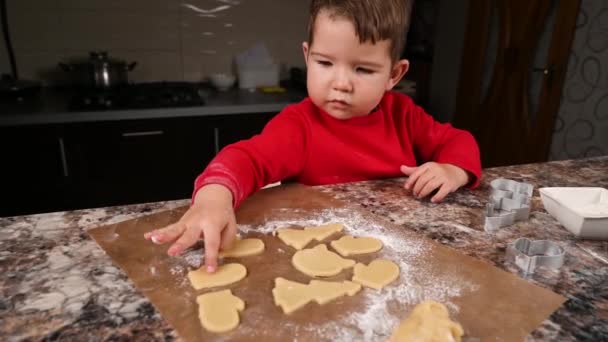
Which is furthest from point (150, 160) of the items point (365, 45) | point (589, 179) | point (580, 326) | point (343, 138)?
point (580, 326)

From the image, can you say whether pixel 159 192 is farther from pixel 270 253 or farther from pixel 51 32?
pixel 270 253

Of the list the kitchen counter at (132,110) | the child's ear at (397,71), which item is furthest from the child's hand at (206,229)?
the kitchen counter at (132,110)

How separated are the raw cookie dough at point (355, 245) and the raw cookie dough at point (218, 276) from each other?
16cm

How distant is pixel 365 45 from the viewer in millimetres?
900

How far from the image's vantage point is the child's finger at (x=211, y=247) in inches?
24.2

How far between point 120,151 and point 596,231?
1.78 metres

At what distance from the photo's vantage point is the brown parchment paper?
51 cm

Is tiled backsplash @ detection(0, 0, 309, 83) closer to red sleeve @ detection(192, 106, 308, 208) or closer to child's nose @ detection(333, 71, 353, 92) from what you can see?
red sleeve @ detection(192, 106, 308, 208)

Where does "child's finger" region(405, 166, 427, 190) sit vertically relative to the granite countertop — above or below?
above

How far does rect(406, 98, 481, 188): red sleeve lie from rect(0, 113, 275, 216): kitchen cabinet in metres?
1.05

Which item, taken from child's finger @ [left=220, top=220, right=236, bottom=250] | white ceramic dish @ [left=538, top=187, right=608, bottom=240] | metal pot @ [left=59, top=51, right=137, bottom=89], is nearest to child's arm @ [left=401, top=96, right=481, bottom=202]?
white ceramic dish @ [left=538, top=187, right=608, bottom=240]

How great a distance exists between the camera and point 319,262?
0.66 meters

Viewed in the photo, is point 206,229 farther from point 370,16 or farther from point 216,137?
point 216,137

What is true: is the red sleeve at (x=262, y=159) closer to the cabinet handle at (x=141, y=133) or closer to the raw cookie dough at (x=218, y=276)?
the raw cookie dough at (x=218, y=276)
